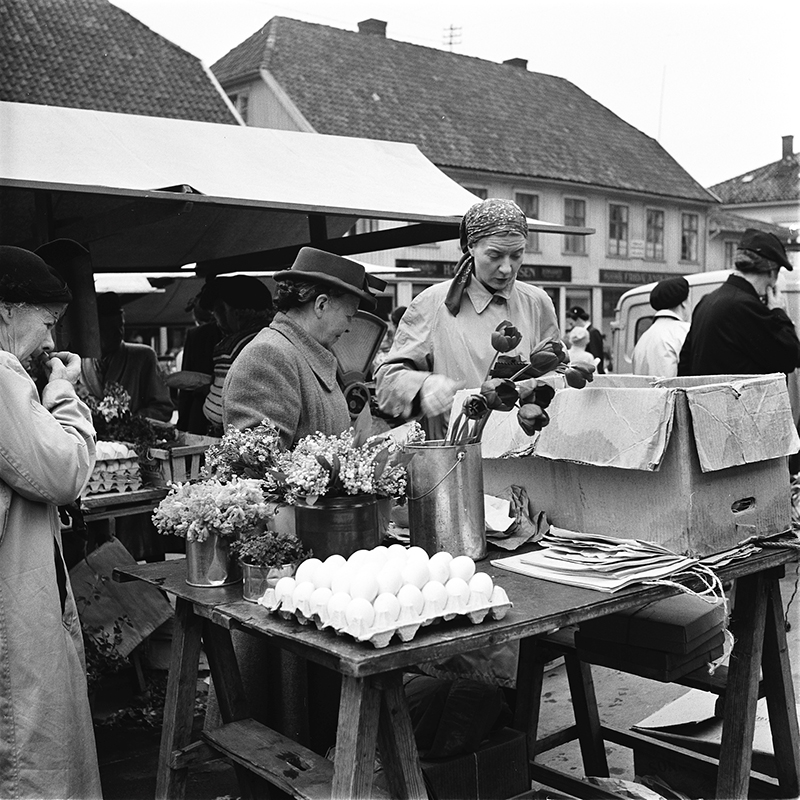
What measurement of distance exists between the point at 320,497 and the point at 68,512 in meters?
1.35

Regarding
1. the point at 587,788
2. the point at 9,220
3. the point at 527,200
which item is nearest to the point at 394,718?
the point at 587,788

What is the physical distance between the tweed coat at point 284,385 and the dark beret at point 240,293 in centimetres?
214

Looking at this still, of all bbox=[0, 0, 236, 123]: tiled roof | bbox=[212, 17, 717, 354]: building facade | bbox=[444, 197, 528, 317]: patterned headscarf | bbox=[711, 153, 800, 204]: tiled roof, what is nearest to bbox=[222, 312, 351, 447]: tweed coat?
bbox=[444, 197, 528, 317]: patterned headscarf

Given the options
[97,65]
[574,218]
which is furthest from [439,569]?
[574,218]

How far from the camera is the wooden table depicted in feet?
5.58

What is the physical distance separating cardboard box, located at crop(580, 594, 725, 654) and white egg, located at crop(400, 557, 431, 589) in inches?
35.1

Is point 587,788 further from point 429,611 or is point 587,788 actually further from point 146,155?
point 146,155

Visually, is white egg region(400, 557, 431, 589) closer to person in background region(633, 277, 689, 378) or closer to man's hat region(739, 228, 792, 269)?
man's hat region(739, 228, 792, 269)

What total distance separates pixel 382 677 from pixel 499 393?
688 mm

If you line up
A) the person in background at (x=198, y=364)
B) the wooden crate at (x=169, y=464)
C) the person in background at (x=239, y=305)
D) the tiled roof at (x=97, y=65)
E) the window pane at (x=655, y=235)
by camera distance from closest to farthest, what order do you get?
the wooden crate at (x=169, y=464)
the person in background at (x=239, y=305)
the person in background at (x=198, y=364)
the tiled roof at (x=97, y=65)
the window pane at (x=655, y=235)

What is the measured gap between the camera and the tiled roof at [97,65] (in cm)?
1628

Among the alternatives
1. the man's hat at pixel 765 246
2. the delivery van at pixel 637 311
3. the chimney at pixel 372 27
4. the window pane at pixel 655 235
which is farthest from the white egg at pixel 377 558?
the window pane at pixel 655 235

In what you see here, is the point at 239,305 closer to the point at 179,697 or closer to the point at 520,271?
the point at 179,697

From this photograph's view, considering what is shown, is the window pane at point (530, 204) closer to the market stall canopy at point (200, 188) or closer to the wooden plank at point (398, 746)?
the market stall canopy at point (200, 188)
